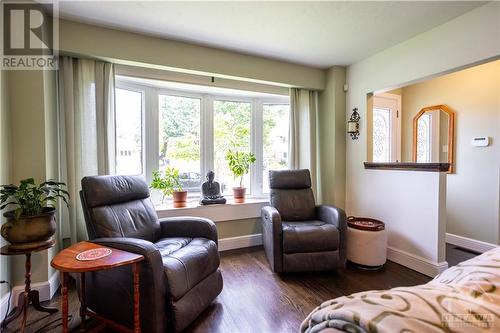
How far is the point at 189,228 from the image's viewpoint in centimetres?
210

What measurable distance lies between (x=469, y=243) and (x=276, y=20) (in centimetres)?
344

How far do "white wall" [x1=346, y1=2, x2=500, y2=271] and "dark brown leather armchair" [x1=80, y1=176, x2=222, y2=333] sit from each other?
199 cm

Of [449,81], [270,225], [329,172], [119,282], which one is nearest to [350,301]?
[119,282]

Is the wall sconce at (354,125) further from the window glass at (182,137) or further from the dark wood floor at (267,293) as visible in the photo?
the window glass at (182,137)

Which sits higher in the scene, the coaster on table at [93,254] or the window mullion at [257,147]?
the window mullion at [257,147]

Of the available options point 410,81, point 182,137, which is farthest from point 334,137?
point 182,137

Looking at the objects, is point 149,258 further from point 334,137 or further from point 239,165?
point 334,137

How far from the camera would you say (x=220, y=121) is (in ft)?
10.7

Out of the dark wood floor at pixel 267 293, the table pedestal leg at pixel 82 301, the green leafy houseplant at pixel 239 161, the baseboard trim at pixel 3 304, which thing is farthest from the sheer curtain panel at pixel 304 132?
the baseboard trim at pixel 3 304

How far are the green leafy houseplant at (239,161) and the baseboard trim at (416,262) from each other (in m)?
1.92

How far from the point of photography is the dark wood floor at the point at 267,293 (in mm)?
1642

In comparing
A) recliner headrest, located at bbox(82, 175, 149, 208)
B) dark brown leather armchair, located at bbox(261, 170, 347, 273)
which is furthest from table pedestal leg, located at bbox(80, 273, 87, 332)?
dark brown leather armchair, located at bbox(261, 170, 347, 273)

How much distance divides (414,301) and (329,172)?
9.23 feet

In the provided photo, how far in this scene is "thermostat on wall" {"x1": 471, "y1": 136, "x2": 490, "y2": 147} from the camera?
2772mm
